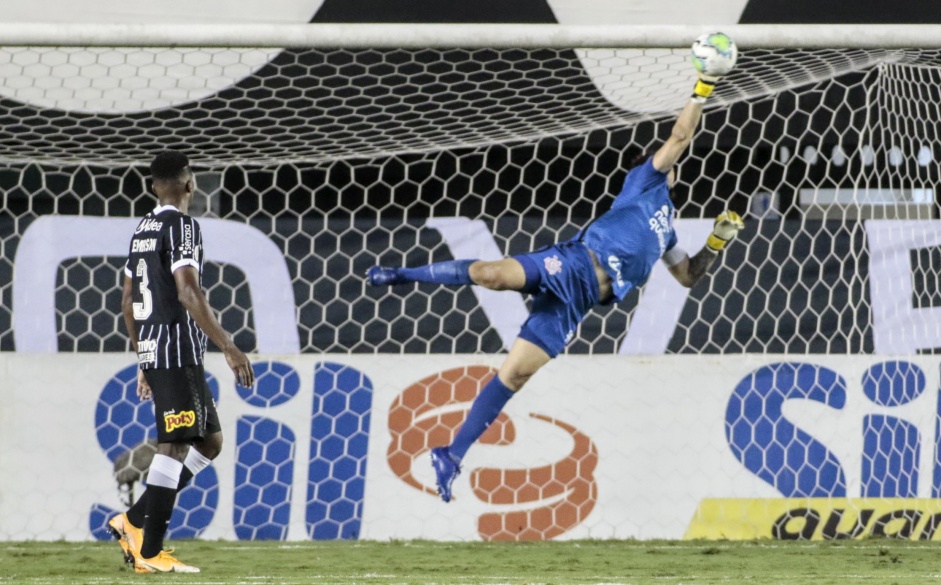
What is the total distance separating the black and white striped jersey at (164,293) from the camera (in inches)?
186

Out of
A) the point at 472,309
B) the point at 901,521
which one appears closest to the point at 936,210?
the point at 901,521

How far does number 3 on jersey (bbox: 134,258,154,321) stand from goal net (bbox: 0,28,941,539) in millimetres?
1404

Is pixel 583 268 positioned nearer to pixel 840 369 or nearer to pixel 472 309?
pixel 472 309

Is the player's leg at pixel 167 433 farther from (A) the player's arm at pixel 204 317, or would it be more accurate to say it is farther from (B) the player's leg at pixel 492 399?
(B) the player's leg at pixel 492 399

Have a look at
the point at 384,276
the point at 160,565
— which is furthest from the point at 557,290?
the point at 160,565

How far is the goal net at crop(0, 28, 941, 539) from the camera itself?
6215 mm

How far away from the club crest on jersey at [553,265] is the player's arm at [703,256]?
68 centimetres

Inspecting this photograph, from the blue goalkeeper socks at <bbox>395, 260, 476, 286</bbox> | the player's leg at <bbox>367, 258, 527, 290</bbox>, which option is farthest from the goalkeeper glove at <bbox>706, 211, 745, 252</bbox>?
the blue goalkeeper socks at <bbox>395, 260, 476, 286</bbox>

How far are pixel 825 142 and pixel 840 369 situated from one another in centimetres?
116

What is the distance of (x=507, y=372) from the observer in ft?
17.4

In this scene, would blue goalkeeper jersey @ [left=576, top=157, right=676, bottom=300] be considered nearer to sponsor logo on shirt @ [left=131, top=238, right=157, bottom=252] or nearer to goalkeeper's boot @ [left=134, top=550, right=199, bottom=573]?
sponsor logo on shirt @ [left=131, top=238, right=157, bottom=252]

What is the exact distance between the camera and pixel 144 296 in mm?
4828

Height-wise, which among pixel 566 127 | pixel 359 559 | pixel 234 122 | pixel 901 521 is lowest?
pixel 901 521

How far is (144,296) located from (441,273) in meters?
1.12
